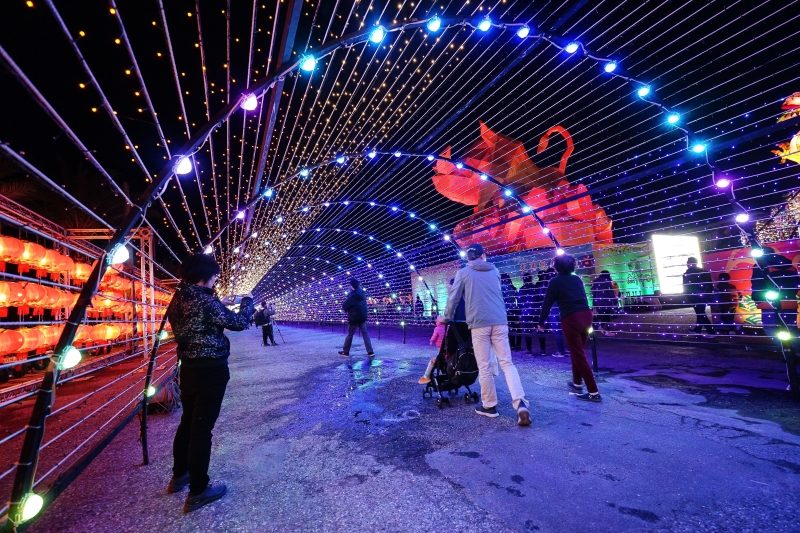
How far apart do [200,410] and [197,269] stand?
3.46 ft

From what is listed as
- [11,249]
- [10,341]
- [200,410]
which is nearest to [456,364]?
[200,410]

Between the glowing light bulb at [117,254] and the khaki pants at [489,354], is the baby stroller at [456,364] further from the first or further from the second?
the glowing light bulb at [117,254]

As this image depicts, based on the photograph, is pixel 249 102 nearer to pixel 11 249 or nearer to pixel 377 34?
pixel 377 34

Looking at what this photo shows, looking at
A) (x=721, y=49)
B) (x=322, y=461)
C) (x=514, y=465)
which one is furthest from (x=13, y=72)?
(x=721, y=49)

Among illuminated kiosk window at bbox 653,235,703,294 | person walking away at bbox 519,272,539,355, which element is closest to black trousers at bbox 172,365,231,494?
person walking away at bbox 519,272,539,355

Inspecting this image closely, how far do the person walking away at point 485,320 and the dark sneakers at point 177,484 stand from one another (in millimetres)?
2961

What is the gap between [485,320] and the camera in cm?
424

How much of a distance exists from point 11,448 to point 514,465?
17.8 ft

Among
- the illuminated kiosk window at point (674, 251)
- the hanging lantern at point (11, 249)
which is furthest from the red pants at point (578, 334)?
the hanging lantern at point (11, 249)

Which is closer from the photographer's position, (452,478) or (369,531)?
(369,531)

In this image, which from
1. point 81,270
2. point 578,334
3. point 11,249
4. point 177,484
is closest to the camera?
point 177,484

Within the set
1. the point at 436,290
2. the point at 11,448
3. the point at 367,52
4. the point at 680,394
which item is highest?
the point at 367,52

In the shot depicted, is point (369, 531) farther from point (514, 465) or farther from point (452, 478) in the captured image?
point (514, 465)

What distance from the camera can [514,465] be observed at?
9.29 feet
